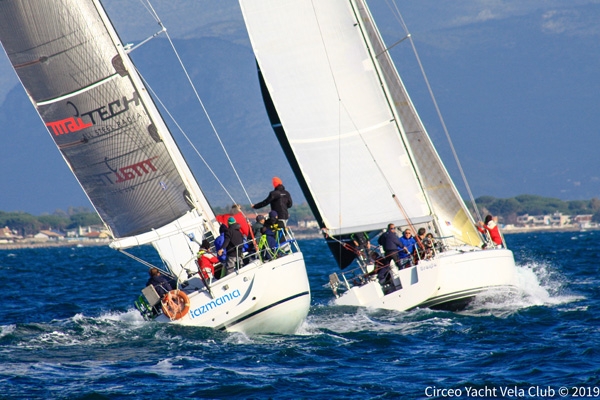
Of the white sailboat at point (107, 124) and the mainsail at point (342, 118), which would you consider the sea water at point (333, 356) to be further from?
the mainsail at point (342, 118)

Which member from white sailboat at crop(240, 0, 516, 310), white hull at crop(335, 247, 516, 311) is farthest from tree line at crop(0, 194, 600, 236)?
white hull at crop(335, 247, 516, 311)

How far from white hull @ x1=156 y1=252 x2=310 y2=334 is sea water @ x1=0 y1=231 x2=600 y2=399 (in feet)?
0.69

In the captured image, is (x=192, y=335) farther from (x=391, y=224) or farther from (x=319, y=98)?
(x=319, y=98)

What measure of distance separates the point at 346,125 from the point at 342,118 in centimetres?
17

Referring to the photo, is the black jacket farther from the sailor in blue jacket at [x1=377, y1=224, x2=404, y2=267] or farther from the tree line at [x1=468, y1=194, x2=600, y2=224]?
the tree line at [x1=468, y1=194, x2=600, y2=224]

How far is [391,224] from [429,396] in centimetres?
751

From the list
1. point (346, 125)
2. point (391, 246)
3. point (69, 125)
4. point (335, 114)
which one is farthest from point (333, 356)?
point (335, 114)

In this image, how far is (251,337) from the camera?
14602mm

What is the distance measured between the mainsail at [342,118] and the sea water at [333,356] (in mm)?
2522

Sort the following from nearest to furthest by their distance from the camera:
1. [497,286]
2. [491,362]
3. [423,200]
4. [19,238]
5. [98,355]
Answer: [491,362], [98,355], [497,286], [423,200], [19,238]

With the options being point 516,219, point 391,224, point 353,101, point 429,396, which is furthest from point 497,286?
point 516,219

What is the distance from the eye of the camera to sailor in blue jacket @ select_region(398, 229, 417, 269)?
18000mm

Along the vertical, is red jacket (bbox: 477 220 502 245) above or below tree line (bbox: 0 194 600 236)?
above

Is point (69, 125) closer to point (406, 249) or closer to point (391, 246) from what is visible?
point (391, 246)
